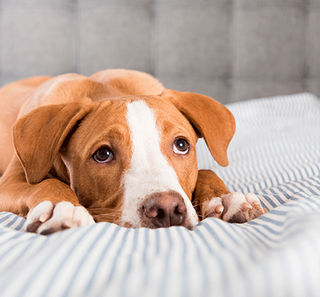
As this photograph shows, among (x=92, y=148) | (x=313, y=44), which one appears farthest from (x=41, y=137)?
(x=313, y=44)

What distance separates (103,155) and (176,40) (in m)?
2.44

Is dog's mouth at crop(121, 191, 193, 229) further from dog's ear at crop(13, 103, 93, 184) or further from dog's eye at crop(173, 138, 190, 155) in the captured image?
dog's ear at crop(13, 103, 93, 184)

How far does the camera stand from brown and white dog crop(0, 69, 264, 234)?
876 mm

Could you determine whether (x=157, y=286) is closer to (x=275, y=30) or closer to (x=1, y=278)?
(x=1, y=278)

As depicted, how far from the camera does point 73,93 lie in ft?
5.18

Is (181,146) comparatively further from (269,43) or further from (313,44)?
(313,44)

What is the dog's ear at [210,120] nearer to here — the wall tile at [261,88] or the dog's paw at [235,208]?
the dog's paw at [235,208]

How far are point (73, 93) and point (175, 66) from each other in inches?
75.5

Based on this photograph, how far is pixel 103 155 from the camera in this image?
1.13 m

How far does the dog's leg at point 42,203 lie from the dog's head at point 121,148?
0.07 metres

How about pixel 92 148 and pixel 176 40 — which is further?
pixel 176 40

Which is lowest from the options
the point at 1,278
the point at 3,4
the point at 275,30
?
the point at 1,278

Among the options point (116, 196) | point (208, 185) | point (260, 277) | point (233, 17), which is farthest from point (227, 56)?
point (260, 277)

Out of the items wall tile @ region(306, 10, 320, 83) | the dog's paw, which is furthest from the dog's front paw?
wall tile @ region(306, 10, 320, 83)
